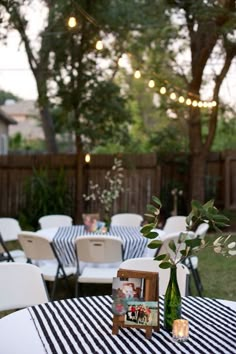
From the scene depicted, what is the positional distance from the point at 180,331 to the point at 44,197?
7061mm

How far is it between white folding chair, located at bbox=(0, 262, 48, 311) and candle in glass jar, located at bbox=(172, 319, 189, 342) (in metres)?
1.01

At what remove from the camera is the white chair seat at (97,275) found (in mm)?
4156

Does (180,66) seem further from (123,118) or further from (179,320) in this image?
(179,320)

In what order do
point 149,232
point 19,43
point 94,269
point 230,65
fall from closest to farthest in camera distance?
point 149,232, point 94,269, point 19,43, point 230,65

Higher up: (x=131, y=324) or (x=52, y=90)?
(x=52, y=90)

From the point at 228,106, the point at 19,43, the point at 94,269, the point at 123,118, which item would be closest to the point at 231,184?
the point at 228,106

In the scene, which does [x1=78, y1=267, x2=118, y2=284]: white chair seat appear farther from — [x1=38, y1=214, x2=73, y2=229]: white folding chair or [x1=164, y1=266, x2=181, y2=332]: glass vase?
[x1=164, y1=266, x2=181, y2=332]: glass vase

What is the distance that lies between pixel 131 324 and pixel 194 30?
20.2 feet

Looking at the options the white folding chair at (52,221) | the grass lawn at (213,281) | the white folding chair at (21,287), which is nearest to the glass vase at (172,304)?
the white folding chair at (21,287)

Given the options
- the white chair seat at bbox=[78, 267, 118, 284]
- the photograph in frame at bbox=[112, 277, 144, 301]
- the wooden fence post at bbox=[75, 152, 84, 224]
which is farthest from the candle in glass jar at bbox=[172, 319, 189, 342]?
the wooden fence post at bbox=[75, 152, 84, 224]

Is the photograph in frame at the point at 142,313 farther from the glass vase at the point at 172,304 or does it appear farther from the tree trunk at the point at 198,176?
the tree trunk at the point at 198,176

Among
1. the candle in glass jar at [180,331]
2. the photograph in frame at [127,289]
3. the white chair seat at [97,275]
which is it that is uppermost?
the photograph in frame at [127,289]

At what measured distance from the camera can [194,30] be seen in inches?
291

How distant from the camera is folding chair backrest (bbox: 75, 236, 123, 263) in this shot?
414 cm
